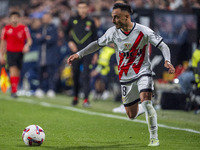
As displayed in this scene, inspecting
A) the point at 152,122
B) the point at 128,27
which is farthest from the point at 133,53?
the point at 152,122

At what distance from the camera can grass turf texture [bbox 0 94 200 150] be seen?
6.66 metres

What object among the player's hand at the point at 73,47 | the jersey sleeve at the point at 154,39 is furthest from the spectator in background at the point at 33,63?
the jersey sleeve at the point at 154,39

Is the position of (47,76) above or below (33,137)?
below

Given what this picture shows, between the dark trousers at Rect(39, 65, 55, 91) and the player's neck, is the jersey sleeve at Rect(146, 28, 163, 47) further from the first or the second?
the dark trousers at Rect(39, 65, 55, 91)

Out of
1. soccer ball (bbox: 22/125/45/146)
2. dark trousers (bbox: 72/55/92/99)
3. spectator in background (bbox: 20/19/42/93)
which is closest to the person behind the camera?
soccer ball (bbox: 22/125/45/146)

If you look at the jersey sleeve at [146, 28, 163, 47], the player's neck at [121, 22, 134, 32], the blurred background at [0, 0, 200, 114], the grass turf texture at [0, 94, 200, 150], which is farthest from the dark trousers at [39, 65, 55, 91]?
the jersey sleeve at [146, 28, 163, 47]

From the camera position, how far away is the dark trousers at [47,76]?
18494mm

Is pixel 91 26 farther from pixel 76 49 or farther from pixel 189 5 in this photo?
pixel 189 5

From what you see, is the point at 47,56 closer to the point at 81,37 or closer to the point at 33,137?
the point at 81,37

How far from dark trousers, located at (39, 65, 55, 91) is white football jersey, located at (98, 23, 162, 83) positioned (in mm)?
11374

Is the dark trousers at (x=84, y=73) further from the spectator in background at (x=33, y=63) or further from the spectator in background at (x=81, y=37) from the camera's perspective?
the spectator in background at (x=33, y=63)

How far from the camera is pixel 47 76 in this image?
18906 mm

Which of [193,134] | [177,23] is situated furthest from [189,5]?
[193,134]

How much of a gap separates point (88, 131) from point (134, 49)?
1.86m
